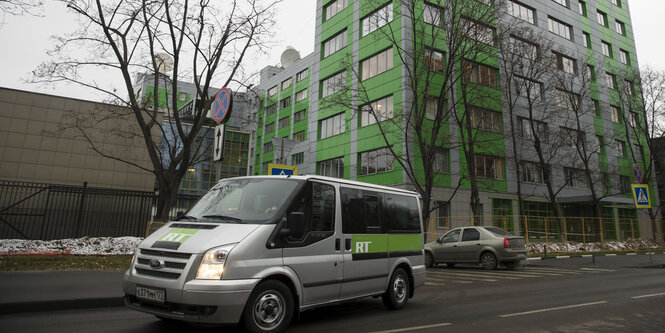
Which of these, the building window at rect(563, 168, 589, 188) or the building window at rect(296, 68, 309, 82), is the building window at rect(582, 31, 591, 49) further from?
the building window at rect(296, 68, 309, 82)

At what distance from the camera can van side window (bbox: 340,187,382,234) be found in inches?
236

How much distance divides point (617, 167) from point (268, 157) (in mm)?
41183

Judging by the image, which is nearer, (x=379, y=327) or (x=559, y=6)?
(x=379, y=327)

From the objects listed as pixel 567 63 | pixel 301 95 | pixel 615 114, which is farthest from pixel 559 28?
pixel 301 95

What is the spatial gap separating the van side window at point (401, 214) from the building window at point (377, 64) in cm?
2320

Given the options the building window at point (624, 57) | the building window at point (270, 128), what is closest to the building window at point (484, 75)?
the building window at point (624, 57)

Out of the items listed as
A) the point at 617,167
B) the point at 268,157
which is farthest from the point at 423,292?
the point at 268,157

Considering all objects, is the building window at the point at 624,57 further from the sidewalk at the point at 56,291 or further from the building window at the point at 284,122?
the sidewalk at the point at 56,291

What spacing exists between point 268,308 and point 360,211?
7.55 feet

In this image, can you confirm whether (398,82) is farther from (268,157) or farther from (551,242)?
(268,157)

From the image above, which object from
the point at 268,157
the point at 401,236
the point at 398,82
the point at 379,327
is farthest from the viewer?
the point at 268,157

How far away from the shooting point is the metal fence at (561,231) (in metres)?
20.7

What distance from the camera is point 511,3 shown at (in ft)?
111

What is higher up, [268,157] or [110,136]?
[268,157]
